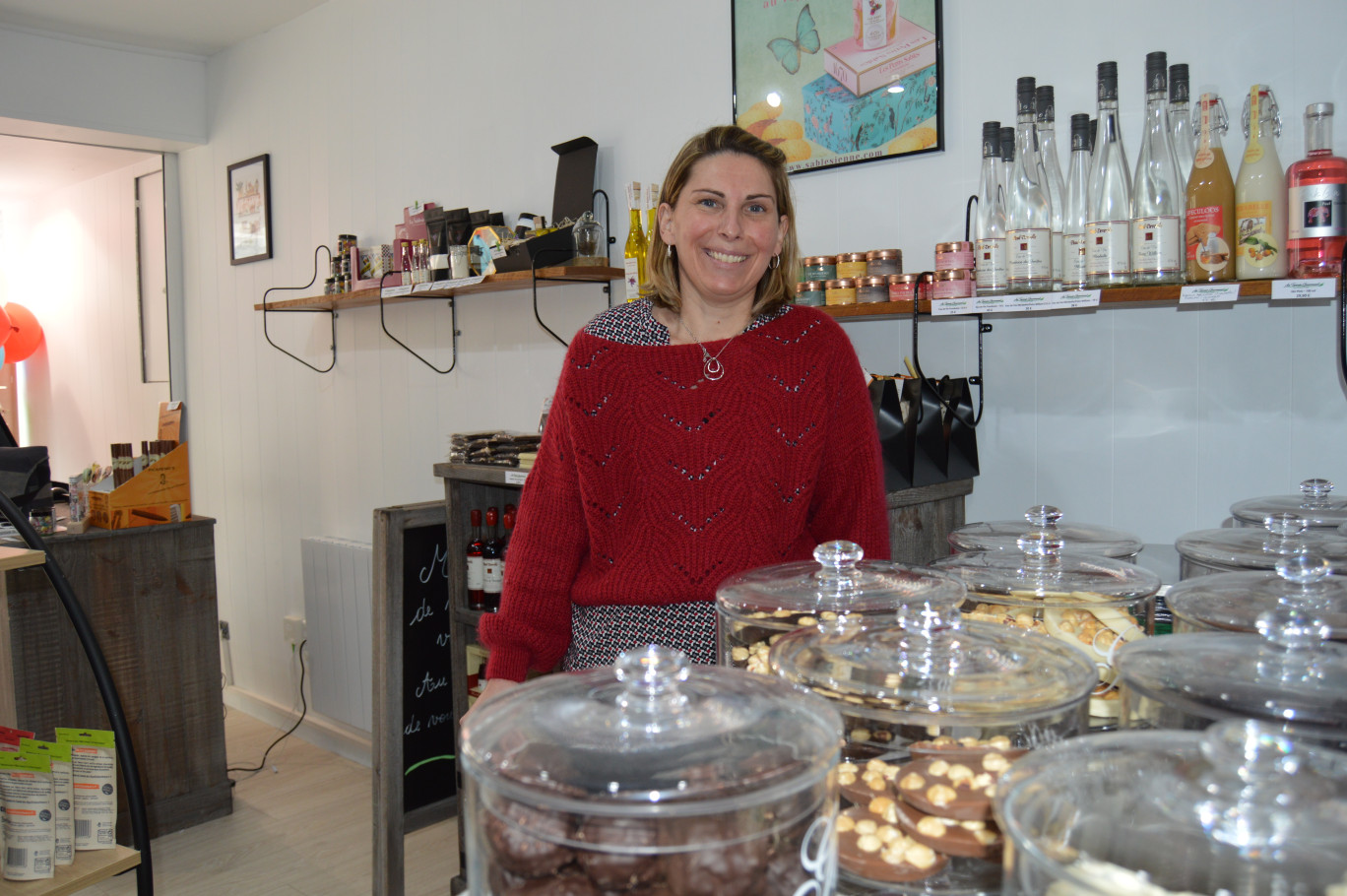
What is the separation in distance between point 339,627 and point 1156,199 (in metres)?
3.35

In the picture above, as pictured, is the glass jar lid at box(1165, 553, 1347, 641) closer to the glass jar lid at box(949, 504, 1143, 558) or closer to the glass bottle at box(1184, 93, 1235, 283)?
the glass jar lid at box(949, 504, 1143, 558)

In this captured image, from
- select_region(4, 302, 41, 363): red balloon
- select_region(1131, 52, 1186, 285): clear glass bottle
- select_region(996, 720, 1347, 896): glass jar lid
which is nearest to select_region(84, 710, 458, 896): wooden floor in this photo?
select_region(1131, 52, 1186, 285): clear glass bottle

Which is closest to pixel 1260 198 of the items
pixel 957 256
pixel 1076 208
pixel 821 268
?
pixel 1076 208

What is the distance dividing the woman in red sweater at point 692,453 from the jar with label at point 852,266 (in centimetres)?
55

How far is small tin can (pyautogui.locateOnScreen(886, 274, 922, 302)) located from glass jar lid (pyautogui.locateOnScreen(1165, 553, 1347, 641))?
1.22 m

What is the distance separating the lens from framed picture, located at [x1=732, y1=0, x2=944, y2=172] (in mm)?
2248

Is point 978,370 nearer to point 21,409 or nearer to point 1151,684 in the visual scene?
point 1151,684

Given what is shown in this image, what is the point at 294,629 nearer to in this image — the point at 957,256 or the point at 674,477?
the point at 674,477

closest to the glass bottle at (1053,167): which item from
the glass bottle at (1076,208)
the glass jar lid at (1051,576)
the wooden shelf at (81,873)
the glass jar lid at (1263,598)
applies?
the glass bottle at (1076,208)

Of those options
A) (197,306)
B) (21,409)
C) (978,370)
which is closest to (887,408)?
(978,370)

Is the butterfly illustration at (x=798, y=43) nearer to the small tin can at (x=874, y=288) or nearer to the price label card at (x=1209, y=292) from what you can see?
the small tin can at (x=874, y=288)

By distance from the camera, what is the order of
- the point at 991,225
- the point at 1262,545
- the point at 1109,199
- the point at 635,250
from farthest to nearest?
the point at 635,250 < the point at 991,225 < the point at 1109,199 < the point at 1262,545

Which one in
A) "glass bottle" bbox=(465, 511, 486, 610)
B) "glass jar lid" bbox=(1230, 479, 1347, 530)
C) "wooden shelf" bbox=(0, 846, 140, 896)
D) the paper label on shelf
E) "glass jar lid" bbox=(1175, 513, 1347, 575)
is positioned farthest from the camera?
"glass bottle" bbox=(465, 511, 486, 610)

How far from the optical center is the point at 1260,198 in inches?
64.9
